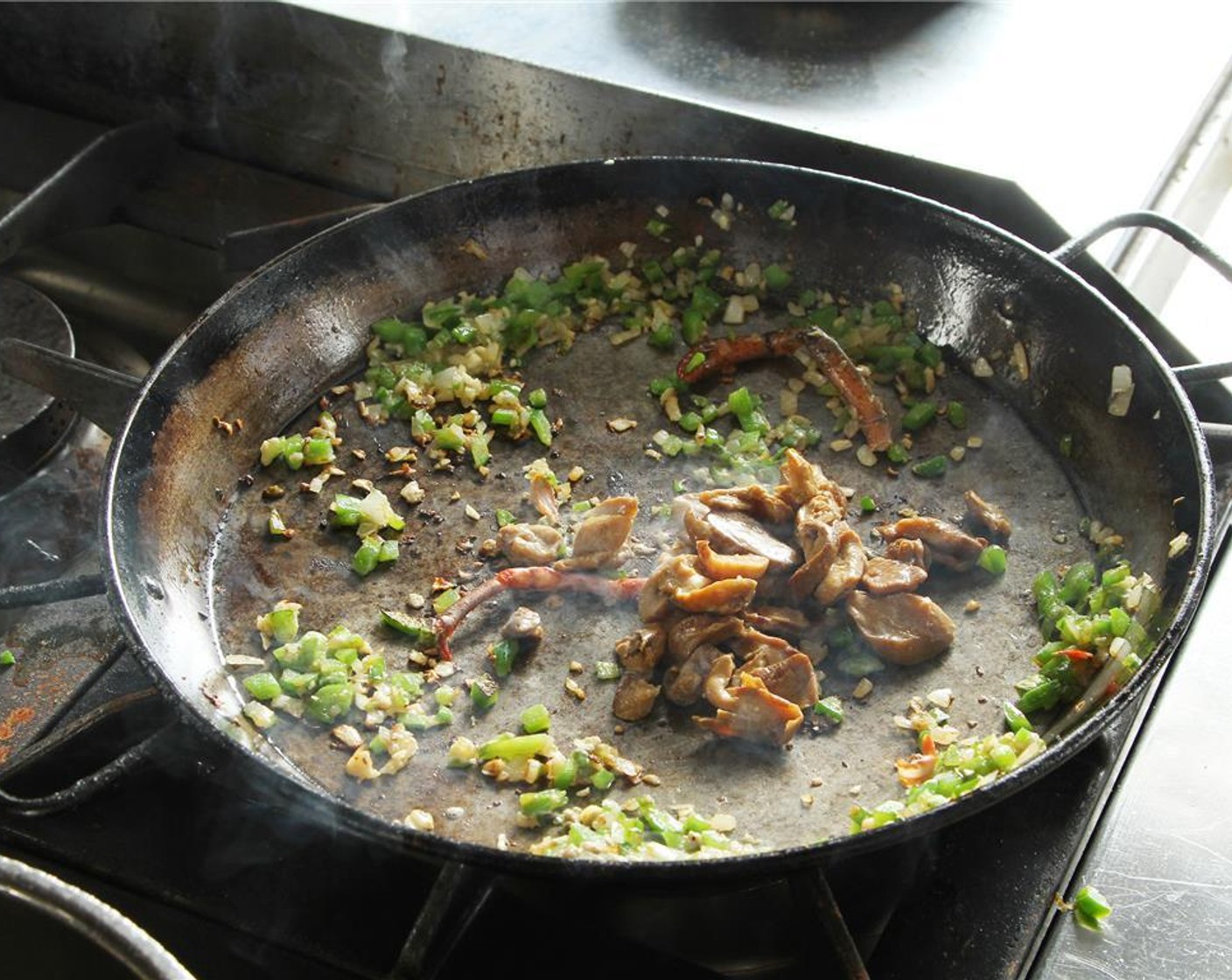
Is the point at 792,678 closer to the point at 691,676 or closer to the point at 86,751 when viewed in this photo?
the point at 691,676

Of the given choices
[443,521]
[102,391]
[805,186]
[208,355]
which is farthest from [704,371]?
[102,391]

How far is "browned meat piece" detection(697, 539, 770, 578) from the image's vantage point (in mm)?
1898

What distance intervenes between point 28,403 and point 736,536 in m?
1.62

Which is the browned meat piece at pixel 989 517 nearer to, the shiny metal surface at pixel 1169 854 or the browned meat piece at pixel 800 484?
the browned meat piece at pixel 800 484

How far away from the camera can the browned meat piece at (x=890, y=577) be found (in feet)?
6.33

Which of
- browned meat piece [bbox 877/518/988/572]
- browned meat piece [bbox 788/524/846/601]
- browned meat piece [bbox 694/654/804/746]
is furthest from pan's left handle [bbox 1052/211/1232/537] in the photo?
browned meat piece [bbox 694/654/804/746]

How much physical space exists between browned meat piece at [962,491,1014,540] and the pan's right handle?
1.58m

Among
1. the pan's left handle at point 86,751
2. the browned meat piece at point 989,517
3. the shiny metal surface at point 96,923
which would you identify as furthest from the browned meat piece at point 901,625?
the shiny metal surface at point 96,923

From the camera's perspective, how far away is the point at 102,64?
3.17 m

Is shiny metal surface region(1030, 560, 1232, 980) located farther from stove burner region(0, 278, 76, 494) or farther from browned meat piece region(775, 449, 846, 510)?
stove burner region(0, 278, 76, 494)

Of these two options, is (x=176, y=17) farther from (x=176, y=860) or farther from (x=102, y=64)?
(x=176, y=860)

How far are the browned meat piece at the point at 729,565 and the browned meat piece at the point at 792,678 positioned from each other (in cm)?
16

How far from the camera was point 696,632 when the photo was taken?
185 centimetres

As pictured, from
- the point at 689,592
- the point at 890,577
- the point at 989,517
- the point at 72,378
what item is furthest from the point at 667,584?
the point at 72,378
